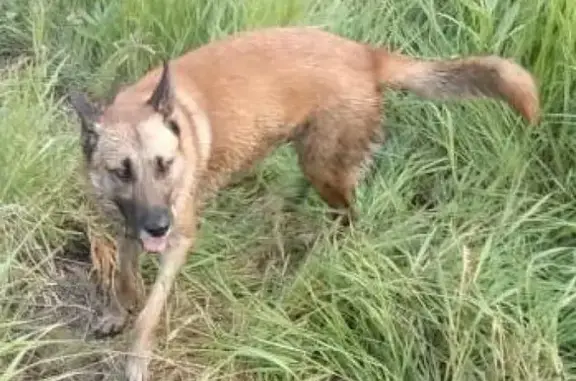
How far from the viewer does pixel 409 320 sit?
162 inches

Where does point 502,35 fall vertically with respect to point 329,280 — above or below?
above

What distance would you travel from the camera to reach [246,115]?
4.68m

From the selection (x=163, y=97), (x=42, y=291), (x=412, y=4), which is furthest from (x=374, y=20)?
(x=42, y=291)

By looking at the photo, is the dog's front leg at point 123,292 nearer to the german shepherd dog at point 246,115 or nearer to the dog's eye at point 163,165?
the german shepherd dog at point 246,115

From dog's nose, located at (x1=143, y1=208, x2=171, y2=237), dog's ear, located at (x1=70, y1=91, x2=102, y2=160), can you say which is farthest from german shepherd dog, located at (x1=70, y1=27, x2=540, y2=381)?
dog's nose, located at (x1=143, y1=208, x2=171, y2=237)

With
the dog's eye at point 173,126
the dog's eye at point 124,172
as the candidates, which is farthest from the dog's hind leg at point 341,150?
the dog's eye at point 124,172

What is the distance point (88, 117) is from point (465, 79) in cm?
136

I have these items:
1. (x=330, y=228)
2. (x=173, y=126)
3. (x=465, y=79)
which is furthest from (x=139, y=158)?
(x=465, y=79)

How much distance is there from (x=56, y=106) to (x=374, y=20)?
1.40 meters

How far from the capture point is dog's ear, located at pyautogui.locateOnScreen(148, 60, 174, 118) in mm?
4160

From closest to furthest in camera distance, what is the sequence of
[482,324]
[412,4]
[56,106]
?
[482,324], [56,106], [412,4]

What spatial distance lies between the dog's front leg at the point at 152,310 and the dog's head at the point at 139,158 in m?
0.11

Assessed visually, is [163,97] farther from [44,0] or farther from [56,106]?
[44,0]

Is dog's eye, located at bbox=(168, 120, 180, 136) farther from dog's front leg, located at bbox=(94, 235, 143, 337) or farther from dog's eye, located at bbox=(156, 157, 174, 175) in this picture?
dog's front leg, located at bbox=(94, 235, 143, 337)
